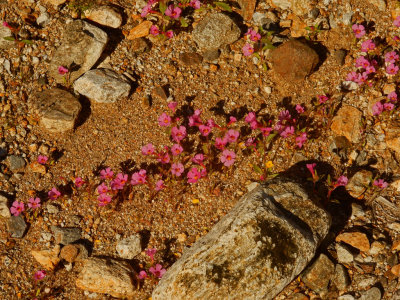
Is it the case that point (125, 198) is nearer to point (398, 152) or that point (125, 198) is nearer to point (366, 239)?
point (366, 239)

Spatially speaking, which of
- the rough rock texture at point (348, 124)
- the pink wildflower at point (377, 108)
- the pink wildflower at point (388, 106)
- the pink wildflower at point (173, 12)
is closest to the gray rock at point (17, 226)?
the pink wildflower at point (173, 12)

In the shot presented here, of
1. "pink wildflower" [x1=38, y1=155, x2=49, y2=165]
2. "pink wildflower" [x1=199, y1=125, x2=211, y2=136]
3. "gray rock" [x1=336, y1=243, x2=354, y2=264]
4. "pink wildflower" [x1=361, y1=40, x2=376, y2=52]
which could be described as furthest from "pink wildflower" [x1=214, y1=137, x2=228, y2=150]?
"pink wildflower" [x1=361, y1=40, x2=376, y2=52]

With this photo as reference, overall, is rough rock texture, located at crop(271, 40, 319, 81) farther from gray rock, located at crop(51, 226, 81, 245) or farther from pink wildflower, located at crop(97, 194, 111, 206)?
gray rock, located at crop(51, 226, 81, 245)

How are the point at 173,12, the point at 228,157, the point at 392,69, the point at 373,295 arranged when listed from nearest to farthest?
the point at 373,295, the point at 228,157, the point at 392,69, the point at 173,12

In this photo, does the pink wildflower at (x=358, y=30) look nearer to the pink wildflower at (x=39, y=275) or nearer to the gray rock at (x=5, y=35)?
the gray rock at (x=5, y=35)

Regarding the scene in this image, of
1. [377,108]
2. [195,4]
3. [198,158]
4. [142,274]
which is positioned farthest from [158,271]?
[195,4]

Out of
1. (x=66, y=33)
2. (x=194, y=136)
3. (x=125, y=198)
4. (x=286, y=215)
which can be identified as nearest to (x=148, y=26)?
(x=66, y=33)

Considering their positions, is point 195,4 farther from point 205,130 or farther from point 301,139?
point 301,139
